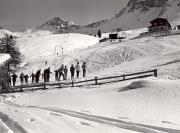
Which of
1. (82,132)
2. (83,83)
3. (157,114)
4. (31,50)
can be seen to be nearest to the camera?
(82,132)

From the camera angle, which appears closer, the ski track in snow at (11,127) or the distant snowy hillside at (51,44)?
the ski track in snow at (11,127)

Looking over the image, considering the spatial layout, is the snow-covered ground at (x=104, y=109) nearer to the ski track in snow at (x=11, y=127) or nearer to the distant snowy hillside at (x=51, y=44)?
the ski track in snow at (x=11, y=127)

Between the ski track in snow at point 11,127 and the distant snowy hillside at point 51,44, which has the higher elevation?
the distant snowy hillside at point 51,44

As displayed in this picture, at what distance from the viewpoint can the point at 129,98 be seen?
19.8m

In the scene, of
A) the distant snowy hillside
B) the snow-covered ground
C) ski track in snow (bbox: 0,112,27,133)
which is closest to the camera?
ski track in snow (bbox: 0,112,27,133)

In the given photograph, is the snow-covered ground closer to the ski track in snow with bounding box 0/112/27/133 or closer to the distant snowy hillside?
the ski track in snow with bounding box 0/112/27/133

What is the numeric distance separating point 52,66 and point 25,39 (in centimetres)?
6990

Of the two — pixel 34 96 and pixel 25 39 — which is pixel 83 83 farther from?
pixel 25 39

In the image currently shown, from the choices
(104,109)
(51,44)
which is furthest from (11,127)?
(51,44)

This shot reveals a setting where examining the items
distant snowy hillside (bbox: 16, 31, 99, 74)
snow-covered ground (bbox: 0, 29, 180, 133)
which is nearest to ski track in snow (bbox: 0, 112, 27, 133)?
snow-covered ground (bbox: 0, 29, 180, 133)

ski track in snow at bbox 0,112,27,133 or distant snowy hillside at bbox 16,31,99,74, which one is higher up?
distant snowy hillside at bbox 16,31,99,74

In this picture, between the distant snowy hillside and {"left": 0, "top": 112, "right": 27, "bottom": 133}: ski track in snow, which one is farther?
the distant snowy hillside

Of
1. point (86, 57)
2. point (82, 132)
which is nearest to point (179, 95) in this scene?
point (82, 132)

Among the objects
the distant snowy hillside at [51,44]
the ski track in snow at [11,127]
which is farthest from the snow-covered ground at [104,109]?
the distant snowy hillside at [51,44]
